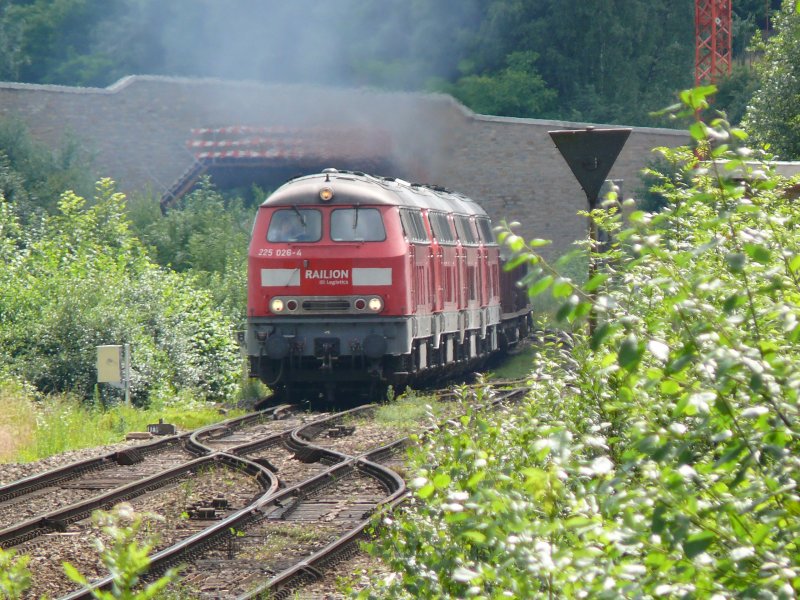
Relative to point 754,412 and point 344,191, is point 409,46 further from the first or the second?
point 754,412

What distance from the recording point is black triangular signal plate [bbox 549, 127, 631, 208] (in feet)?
29.4

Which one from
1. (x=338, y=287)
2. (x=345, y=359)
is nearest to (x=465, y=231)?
(x=345, y=359)

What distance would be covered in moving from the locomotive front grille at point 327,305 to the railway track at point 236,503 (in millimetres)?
2818

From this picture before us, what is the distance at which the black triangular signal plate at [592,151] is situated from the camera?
29.4ft

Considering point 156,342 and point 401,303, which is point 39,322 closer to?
point 156,342

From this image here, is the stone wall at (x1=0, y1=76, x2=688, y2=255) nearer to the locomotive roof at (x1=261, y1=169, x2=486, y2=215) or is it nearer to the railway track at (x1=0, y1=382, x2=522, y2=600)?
the locomotive roof at (x1=261, y1=169, x2=486, y2=215)

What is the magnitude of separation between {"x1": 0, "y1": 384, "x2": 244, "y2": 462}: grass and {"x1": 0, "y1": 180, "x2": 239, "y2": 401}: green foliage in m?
1.01

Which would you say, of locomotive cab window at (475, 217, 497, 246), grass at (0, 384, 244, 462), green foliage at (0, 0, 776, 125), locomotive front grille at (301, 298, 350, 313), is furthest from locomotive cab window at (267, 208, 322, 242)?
green foliage at (0, 0, 776, 125)

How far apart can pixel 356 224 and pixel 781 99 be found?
10391mm

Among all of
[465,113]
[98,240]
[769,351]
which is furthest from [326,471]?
[465,113]

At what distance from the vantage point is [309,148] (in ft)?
Answer: 117

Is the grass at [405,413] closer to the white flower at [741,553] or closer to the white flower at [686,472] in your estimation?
the white flower at [686,472]

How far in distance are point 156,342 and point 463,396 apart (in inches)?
574

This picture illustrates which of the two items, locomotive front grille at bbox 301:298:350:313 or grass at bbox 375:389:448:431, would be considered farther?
locomotive front grille at bbox 301:298:350:313
